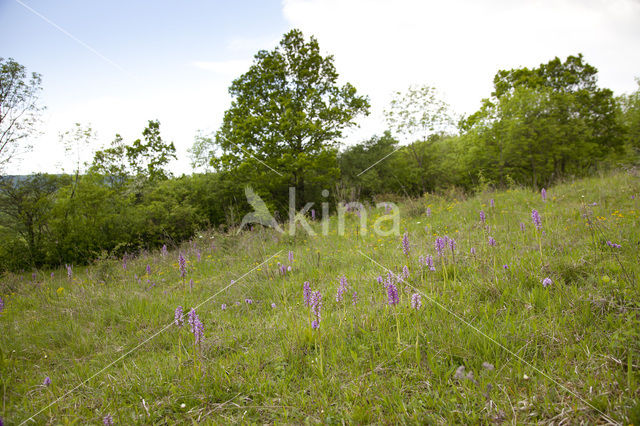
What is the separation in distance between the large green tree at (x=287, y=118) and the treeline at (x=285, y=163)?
0.22 ft

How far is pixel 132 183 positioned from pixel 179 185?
7.63 ft

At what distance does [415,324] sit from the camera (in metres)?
2.56

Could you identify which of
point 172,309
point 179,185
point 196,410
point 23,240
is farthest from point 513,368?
point 179,185

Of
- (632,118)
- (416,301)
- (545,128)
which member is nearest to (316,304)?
(416,301)

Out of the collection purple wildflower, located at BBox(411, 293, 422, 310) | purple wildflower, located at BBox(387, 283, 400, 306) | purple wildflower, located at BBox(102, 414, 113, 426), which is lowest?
purple wildflower, located at BBox(102, 414, 113, 426)

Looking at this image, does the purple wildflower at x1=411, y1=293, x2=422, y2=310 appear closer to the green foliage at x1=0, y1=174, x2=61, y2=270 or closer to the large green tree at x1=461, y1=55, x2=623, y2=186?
the green foliage at x1=0, y1=174, x2=61, y2=270

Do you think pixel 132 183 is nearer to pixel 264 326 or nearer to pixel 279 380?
pixel 264 326

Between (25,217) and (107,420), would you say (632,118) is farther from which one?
(25,217)

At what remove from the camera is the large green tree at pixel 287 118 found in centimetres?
1455

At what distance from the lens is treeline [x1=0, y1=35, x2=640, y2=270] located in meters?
11.0

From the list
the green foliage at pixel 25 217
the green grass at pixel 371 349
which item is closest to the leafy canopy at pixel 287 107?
the green foliage at pixel 25 217

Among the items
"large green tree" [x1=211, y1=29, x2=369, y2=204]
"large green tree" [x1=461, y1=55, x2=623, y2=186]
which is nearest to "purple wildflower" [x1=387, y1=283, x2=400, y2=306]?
"large green tree" [x1=211, y1=29, x2=369, y2=204]

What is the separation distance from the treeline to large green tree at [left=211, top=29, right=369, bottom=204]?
0.07 meters

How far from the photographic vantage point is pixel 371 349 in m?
2.42
